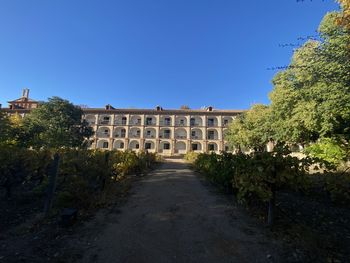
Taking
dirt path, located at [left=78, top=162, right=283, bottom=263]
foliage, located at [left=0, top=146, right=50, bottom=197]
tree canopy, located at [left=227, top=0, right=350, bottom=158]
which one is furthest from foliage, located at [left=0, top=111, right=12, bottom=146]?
tree canopy, located at [left=227, top=0, right=350, bottom=158]

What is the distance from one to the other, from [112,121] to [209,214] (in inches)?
1985

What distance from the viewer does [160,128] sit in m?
53.7

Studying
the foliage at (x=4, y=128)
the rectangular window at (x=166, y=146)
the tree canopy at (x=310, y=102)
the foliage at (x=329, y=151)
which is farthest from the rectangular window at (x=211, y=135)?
the foliage at (x=4, y=128)

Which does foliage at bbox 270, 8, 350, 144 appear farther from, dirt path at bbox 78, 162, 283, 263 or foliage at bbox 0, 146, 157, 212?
foliage at bbox 0, 146, 157, 212

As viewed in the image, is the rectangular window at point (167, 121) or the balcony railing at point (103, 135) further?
the rectangular window at point (167, 121)

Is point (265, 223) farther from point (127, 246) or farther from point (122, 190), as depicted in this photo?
point (122, 190)

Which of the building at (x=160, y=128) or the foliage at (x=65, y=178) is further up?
the building at (x=160, y=128)

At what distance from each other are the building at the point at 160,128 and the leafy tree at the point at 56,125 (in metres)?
18.3

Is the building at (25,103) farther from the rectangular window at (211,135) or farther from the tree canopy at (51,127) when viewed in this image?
the rectangular window at (211,135)

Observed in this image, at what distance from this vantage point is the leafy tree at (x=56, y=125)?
26375 millimetres

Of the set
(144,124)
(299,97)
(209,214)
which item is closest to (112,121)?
(144,124)

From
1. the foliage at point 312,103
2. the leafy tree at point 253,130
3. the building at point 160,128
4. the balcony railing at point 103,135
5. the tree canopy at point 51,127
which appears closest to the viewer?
the foliage at point 312,103

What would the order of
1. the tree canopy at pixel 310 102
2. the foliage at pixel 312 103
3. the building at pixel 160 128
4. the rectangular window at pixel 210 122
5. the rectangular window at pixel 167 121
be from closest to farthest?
the tree canopy at pixel 310 102, the foliage at pixel 312 103, the building at pixel 160 128, the rectangular window at pixel 210 122, the rectangular window at pixel 167 121

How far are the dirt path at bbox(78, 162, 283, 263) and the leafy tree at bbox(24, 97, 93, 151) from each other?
23.5 meters
